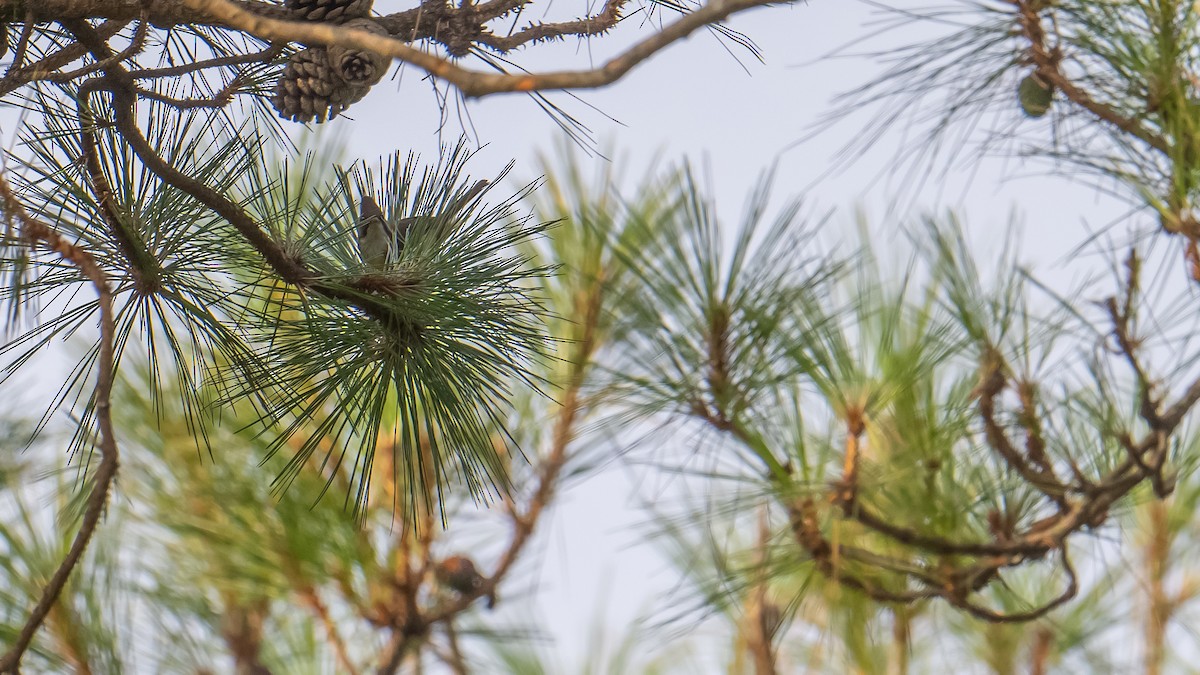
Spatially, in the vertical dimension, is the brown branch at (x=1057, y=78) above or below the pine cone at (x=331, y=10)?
above

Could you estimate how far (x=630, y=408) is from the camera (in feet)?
3.29

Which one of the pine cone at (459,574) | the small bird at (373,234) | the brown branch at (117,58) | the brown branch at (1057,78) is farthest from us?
the pine cone at (459,574)

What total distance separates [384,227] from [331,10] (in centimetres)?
12

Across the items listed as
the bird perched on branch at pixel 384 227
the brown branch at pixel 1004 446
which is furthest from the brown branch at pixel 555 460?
the bird perched on branch at pixel 384 227

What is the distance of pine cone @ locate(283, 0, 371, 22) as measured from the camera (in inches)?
21.9

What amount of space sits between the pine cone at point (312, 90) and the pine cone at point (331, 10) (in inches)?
0.8

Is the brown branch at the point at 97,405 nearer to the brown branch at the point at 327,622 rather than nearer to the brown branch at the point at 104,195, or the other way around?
the brown branch at the point at 104,195

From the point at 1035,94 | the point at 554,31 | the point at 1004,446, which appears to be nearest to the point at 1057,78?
the point at 1035,94

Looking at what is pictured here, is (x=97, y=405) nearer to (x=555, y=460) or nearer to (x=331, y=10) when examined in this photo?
(x=331, y=10)

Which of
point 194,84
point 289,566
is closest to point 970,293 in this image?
point 194,84

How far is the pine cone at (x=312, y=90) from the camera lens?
22.6 inches

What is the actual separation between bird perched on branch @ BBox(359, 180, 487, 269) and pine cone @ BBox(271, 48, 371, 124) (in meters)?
0.06

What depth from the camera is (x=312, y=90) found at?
1.89 ft

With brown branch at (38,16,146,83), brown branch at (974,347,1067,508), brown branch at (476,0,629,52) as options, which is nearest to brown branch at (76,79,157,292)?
brown branch at (38,16,146,83)
